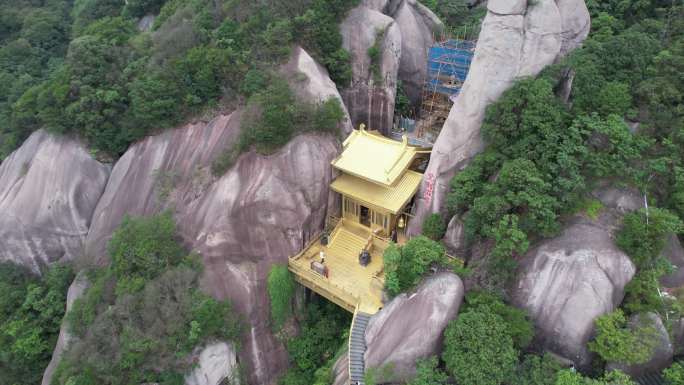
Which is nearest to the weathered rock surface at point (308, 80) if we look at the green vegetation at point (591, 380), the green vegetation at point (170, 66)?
the green vegetation at point (170, 66)

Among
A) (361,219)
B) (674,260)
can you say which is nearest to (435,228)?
(361,219)

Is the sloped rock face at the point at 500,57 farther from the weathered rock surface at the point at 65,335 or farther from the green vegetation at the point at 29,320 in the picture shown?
the green vegetation at the point at 29,320

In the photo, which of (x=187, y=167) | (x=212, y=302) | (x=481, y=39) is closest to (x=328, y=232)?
(x=212, y=302)

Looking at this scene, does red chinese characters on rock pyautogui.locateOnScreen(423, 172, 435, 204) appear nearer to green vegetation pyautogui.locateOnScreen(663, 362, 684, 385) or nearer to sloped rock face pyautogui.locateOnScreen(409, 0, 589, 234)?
sloped rock face pyautogui.locateOnScreen(409, 0, 589, 234)

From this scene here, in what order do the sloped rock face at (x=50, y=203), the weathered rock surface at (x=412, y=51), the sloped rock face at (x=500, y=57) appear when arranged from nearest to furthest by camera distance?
the sloped rock face at (x=500, y=57) → the sloped rock face at (x=50, y=203) → the weathered rock surface at (x=412, y=51)

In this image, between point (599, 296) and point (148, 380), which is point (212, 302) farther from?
point (599, 296)

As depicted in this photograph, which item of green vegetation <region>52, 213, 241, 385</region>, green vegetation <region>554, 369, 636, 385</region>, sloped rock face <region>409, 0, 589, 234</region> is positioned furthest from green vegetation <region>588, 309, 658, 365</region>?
green vegetation <region>52, 213, 241, 385</region>
